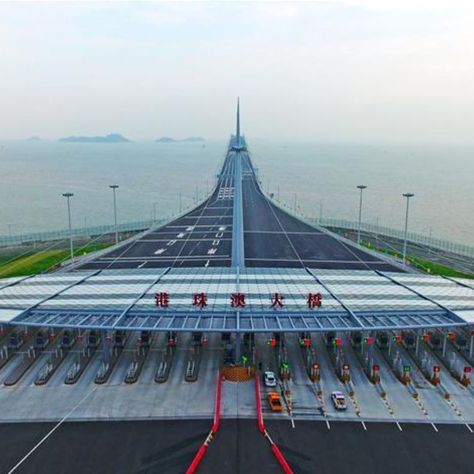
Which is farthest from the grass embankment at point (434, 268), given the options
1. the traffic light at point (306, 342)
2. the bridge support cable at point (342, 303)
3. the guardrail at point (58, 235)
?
the guardrail at point (58, 235)

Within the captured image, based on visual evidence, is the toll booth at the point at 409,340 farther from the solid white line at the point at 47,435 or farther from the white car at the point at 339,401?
the solid white line at the point at 47,435

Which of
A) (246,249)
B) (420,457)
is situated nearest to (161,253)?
(246,249)

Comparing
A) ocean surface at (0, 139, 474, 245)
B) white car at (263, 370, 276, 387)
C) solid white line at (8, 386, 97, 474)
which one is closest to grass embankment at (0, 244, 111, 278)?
ocean surface at (0, 139, 474, 245)

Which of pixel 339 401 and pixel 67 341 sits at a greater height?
pixel 67 341

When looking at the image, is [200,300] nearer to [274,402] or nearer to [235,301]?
[235,301]

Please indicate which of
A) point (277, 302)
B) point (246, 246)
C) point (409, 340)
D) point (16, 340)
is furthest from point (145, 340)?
point (246, 246)

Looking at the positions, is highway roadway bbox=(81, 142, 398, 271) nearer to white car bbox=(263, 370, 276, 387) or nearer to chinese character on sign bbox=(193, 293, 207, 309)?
chinese character on sign bbox=(193, 293, 207, 309)
